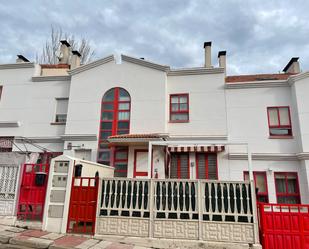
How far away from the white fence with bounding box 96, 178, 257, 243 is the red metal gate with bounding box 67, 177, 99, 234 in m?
0.27

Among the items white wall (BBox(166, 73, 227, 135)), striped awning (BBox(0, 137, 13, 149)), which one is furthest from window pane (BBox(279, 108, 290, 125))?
striped awning (BBox(0, 137, 13, 149))

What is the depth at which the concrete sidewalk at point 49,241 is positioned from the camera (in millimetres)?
6500

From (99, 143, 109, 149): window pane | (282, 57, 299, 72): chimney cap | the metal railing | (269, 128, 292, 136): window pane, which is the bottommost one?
the metal railing

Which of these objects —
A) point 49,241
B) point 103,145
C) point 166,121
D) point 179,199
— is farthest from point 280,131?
point 49,241

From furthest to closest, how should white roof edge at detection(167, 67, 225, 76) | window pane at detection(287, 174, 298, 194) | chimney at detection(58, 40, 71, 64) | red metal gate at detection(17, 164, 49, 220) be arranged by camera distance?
chimney at detection(58, 40, 71, 64)
white roof edge at detection(167, 67, 225, 76)
window pane at detection(287, 174, 298, 194)
red metal gate at detection(17, 164, 49, 220)

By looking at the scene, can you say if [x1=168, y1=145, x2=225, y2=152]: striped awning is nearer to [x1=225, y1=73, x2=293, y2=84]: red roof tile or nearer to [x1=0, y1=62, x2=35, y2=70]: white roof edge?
[x1=225, y1=73, x2=293, y2=84]: red roof tile

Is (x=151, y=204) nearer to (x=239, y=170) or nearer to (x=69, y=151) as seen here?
(x=239, y=170)

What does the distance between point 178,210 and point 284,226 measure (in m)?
3.27

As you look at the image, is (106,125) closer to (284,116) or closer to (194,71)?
(194,71)

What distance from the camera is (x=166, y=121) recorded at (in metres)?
13.4

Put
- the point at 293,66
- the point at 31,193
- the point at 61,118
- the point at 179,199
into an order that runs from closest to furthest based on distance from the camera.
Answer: the point at 179,199 < the point at 31,193 < the point at 61,118 < the point at 293,66

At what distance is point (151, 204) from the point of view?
24.0ft

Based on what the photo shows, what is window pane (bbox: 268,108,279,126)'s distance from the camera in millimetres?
12992

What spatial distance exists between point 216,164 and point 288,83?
21.1 feet
